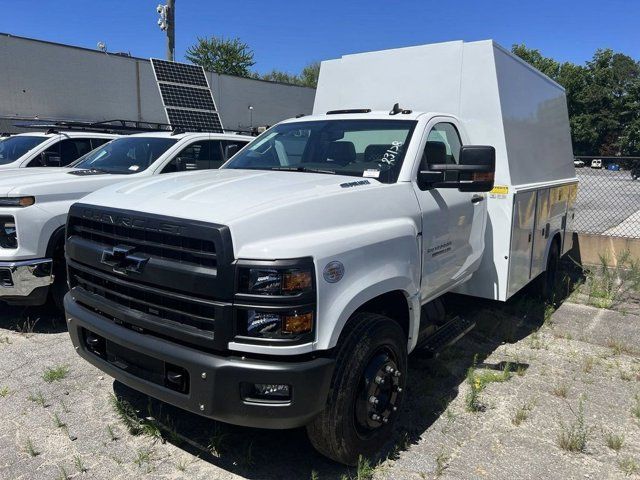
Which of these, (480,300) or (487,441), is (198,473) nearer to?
(487,441)

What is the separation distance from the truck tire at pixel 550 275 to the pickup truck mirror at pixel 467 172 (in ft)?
10.8

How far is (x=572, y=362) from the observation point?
4.79 m

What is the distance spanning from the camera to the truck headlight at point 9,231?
4732 mm

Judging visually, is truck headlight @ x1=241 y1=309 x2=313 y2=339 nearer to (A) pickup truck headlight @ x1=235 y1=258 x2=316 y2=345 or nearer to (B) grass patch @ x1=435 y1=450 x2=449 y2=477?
(A) pickup truck headlight @ x1=235 y1=258 x2=316 y2=345

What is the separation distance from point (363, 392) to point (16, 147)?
8231mm

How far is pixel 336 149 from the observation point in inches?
154

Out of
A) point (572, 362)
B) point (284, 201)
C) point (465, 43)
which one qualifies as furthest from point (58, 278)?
point (572, 362)

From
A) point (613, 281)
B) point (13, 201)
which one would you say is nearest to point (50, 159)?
point (13, 201)

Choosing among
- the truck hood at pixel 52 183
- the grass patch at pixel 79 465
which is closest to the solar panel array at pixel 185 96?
the truck hood at pixel 52 183

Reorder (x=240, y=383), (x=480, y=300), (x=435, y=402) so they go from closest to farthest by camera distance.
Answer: (x=240, y=383) < (x=435, y=402) < (x=480, y=300)

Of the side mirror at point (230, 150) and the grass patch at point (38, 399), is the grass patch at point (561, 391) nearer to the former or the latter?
the grass patch at point (38, 399)

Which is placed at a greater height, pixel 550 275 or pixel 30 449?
pixel 550 275

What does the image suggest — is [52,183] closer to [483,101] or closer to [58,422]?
[58,422]

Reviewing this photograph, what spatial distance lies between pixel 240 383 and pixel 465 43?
149 inches
